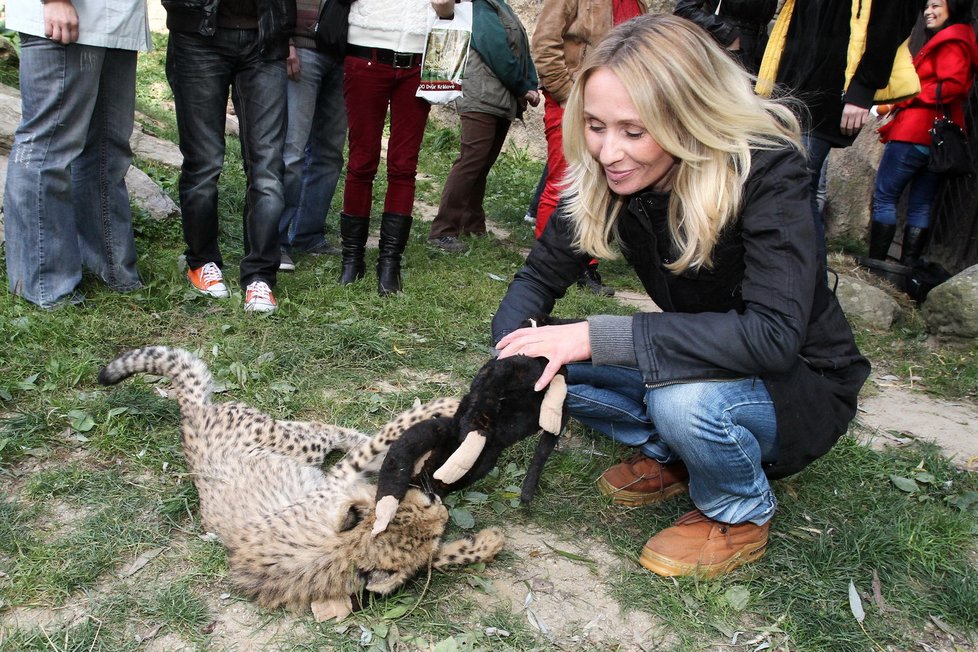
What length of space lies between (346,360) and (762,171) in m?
2.46

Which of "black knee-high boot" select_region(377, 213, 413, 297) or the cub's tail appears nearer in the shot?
the cub's tail

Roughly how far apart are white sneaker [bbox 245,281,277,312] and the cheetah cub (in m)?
0.96

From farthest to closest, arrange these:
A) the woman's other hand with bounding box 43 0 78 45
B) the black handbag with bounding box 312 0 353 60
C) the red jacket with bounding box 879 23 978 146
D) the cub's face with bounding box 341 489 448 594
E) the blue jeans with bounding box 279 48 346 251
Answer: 1. the red jacket with bounding box 879 23 978 146
2. the blue jeans with bounding box 279 48 346 251
3. the black handbag with bounding box 312 0 353 60
4. the woman's other hand with bounding box 43 0 78 45
5. the cub's face with bounding box 341 489 448 594

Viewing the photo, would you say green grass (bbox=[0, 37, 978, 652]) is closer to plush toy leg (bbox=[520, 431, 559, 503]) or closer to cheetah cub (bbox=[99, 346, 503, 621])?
cheetah cub (bbox=[99, 346, 503, 621])

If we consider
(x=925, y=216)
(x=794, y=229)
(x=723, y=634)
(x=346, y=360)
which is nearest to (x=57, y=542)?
(x=346, y=360)

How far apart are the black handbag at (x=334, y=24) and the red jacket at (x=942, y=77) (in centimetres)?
458

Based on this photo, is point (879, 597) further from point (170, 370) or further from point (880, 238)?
point (880, 238)

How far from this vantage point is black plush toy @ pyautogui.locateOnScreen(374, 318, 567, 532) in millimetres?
2512

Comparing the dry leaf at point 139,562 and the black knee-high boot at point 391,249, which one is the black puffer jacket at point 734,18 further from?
the dry leaf at point 139,562

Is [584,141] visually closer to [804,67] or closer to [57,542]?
[57,542]

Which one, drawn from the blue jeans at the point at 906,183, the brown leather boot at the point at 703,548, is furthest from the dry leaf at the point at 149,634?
the blue jeans at the point at 906,183

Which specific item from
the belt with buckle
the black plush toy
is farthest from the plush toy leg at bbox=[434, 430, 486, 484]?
the belt with buckle

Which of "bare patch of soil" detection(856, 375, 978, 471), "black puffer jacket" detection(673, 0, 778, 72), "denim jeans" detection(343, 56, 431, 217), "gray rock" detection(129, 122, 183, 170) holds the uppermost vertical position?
"black puffer jacket" detection(673, 0, 778, 72)

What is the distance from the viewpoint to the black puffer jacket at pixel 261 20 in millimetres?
4336
